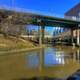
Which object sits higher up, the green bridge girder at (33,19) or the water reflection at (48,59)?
the green bridge girder at (33,19)

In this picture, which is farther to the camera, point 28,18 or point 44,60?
point 28,18

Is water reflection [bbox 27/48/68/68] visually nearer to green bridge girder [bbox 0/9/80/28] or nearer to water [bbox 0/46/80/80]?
water [bbox 0/46/80/80]

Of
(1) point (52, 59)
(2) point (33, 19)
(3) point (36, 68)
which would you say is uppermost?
(2) point (33, 19)

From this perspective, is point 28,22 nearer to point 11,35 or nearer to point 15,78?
point 11,35

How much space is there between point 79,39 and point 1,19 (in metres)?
48.7

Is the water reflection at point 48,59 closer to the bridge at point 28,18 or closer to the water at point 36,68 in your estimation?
the water at point 36,68

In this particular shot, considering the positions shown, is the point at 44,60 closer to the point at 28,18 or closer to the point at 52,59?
the point at 52,59

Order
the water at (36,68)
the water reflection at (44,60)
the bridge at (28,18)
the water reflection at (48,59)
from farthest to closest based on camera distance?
the bridge at (28,18) < the water reflection at (48,59) < the water reflection at (44,60) < the water at (36,68)

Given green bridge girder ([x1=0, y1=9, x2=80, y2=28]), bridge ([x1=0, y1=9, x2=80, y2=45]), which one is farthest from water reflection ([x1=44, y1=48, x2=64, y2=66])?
green bridge girder ([x1=0, y1=9, x2=80, y2=28])

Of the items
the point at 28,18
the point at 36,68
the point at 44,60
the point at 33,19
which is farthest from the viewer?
the point at 33,19

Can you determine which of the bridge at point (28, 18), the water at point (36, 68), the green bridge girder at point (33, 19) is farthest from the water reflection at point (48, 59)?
the green bridge girder at point (33, 19)

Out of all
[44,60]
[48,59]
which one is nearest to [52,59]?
[48,59]

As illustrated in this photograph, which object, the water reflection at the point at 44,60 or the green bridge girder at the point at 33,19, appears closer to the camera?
the water reflection at the point at 44,60

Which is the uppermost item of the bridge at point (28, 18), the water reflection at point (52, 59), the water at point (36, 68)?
the bridge at point (28, 18)
